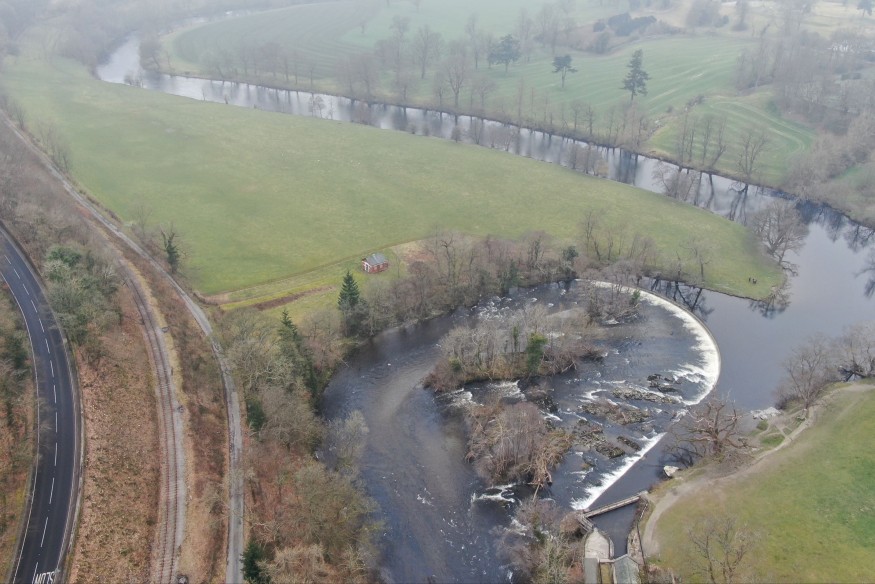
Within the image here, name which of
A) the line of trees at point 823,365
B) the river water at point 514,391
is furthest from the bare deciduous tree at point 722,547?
the line of trees at point 823,365

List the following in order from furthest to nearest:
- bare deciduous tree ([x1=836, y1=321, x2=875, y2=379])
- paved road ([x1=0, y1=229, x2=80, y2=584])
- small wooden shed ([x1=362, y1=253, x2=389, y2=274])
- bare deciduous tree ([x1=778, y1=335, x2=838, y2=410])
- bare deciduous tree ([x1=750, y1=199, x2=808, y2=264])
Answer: bare deciduous tree ([x1=750, y1=199, x2=808, y2=264]) < small wooden shed ([x1=362, y1=253, x2=389, y2=274]) < bare deciduous tree ([x1=836, y1=321, x2=875, y2=379]) < bare deciduous tree ([x1=778, y1=335, x2=838, y2=410]) < paved road ([x1=0, y1=229, x2=80, y2=584])

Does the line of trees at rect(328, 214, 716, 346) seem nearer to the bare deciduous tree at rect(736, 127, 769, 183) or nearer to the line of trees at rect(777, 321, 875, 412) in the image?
the line of trees at rect(777, 321, 875, 412)

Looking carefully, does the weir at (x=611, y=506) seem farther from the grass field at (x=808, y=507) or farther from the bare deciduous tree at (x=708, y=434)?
the bare deciduous tree at (x=708, y=434)

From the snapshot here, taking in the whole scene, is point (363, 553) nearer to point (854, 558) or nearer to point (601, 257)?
point (854, 558)

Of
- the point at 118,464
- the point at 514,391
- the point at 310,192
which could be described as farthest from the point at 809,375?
the point at 310,192

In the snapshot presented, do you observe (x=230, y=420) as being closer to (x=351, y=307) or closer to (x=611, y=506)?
(x=351, y=307)

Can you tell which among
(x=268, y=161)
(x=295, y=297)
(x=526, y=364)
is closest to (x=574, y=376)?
(x=526, y=364)

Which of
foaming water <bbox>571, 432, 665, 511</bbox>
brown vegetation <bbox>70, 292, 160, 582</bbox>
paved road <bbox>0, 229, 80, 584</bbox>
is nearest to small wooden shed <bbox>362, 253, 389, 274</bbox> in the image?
brown vegetation <bbox>70, 292, 160, 582</bbox>
